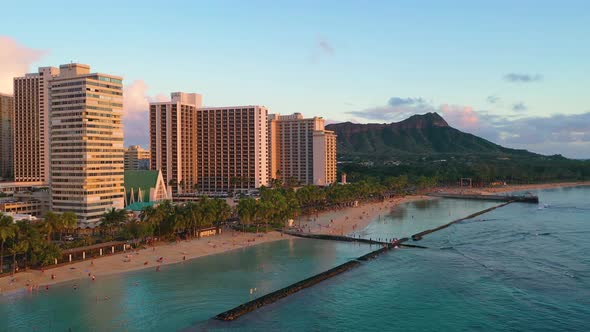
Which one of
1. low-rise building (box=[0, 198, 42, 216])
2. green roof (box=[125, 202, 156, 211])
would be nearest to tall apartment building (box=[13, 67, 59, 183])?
low-rise building (box=[0, 198, 42, 216])

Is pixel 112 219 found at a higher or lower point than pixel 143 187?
lower

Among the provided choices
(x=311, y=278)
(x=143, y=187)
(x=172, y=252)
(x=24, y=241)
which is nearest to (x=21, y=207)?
(x=143, y=187)

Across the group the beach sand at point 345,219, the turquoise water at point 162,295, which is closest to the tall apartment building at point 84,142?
the turquoise water at point 162,295

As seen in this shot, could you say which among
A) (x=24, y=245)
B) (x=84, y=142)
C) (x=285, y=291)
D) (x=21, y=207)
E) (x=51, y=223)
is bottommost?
(x=285, y=291)

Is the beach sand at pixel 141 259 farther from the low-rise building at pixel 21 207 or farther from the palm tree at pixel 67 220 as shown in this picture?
the low-rise building at pixel 21 207

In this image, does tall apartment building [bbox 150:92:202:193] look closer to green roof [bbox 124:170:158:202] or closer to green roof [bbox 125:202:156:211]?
green roof [bbox 124:170:158:202]

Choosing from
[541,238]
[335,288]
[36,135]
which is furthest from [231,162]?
[335,288]

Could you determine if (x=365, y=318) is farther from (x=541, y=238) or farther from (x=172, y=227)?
(x=541, y=238)

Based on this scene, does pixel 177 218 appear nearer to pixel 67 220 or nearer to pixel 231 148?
pixel 67 220
